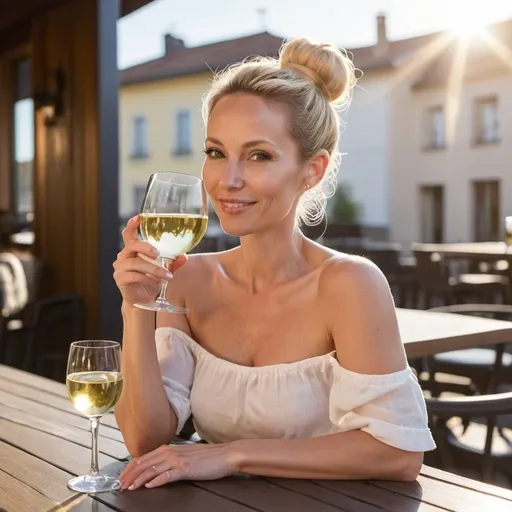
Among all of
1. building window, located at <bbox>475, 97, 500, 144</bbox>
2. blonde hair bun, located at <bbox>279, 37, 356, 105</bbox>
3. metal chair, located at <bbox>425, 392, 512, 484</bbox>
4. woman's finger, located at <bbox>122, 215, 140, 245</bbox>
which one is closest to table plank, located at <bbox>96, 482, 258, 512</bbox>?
woman's finger, located at <bbox>122, 215, 140, 245</bbox>

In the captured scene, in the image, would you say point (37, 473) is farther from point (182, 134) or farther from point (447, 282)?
point (182, 134)

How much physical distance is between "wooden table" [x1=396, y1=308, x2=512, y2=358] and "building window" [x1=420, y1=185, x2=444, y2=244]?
1746 centimetres

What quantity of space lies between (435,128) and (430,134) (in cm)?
20

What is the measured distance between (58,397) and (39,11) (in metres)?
3.88

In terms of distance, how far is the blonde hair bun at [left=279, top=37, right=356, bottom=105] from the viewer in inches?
66.0

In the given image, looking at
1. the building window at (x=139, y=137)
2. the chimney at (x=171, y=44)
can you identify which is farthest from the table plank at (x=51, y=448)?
the building window at (x=139, y=137)

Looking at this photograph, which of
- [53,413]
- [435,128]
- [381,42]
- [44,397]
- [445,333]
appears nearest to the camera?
[53,413]

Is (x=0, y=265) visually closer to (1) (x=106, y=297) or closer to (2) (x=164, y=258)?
(1) (x=106, y=297)

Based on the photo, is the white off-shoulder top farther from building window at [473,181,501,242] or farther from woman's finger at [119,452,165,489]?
building window at [473,181,501,242]

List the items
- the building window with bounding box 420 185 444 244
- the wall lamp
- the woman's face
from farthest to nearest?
the building window with bounding box 420 185 444 244
the wall lamp
the woman's face

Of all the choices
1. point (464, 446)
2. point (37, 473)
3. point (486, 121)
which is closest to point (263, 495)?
point (37, 473)

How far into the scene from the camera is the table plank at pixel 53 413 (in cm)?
164

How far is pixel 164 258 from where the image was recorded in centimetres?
145

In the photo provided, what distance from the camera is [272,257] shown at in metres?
1.70
